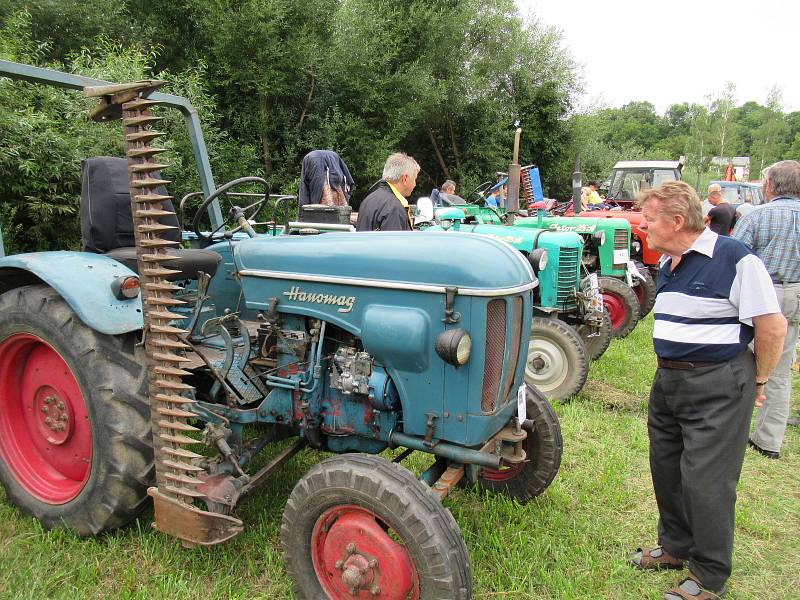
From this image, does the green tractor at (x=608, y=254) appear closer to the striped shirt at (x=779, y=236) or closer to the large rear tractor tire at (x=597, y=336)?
the large rear tractor tire at (x=597, y=336)

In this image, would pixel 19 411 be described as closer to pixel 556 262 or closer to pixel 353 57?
pixel 556 262

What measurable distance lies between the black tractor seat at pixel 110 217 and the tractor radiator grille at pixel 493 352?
1.56m

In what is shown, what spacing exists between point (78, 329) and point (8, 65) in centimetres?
125

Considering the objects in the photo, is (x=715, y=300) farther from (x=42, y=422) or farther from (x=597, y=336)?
(x=597, y=336)

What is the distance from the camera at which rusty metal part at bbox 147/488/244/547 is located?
1.98 m

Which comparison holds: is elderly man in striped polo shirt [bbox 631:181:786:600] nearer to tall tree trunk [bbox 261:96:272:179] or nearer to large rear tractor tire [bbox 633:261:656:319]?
large rear tractor tire [bbox 633:261:656:319]

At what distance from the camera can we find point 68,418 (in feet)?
8.02

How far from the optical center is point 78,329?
227cm

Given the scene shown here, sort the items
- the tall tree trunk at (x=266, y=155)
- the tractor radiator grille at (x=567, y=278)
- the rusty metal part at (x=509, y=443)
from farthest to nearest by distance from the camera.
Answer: the tall tree trunk at (x=266, y=155), the tractor radiator grille at (x=567, y=278), the rusty metal part at (x=509, y=443)

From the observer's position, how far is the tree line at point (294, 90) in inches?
221

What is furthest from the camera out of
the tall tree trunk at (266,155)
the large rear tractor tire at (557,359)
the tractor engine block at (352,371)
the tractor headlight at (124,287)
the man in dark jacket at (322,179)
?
the tall tree trunk at (266,155)

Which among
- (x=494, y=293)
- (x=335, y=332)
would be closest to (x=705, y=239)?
(x=494, y=293)

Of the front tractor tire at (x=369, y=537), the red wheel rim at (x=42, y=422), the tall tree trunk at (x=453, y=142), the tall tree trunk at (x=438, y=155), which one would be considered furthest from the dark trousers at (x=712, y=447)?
the tall tree trunk at (x=438, y=155)

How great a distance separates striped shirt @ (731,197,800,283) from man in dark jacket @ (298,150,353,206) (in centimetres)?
351
